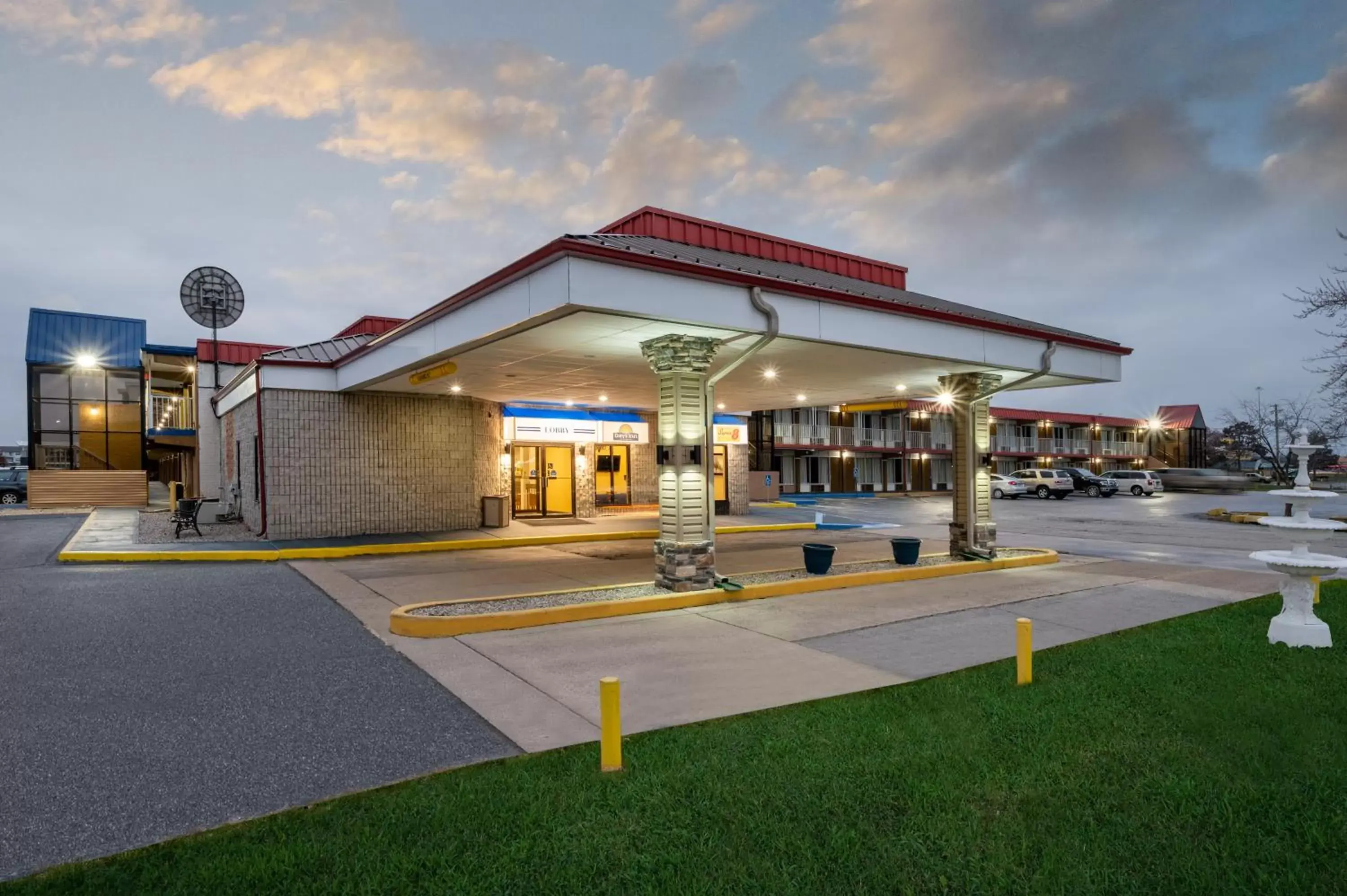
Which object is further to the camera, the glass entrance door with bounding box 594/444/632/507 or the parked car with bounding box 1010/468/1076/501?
the parked car with bounding box 1010/468/1076/501

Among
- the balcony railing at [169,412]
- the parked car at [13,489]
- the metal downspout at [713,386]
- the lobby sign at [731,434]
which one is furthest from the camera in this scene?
the balcony railing at [169,412]

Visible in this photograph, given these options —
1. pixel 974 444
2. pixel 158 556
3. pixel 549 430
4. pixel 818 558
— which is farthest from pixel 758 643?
pixel 549 430

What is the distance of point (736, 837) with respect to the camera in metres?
4.00

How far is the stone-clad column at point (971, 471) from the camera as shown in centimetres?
1524

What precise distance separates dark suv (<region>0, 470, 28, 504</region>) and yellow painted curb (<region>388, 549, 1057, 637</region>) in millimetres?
34419

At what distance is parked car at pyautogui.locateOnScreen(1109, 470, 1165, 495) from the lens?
43.8m

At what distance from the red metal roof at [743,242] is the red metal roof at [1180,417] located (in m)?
69.0

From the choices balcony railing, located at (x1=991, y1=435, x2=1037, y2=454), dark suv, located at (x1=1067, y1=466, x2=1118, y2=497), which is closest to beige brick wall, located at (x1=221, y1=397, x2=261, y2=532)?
dark suv, located at (x1=1067, y1=466, x2=1118, y2=497)

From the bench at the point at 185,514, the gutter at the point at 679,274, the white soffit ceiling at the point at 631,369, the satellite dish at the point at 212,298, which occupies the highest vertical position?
the satellite dish at the point at 212,298

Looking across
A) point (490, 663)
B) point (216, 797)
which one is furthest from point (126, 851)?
point (490, 663)

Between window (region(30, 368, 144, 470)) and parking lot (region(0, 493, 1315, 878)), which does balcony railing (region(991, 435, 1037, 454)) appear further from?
window (region(30, 368, 144, 470))

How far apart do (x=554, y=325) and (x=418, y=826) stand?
23.6 ft

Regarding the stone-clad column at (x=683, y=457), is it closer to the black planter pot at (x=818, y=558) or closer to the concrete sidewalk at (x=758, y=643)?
the concrete sidewalk at (x=758, y=643)

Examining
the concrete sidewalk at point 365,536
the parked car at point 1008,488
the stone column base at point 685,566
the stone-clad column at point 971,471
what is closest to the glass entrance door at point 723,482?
the concrete sidewalk at point 365,536
